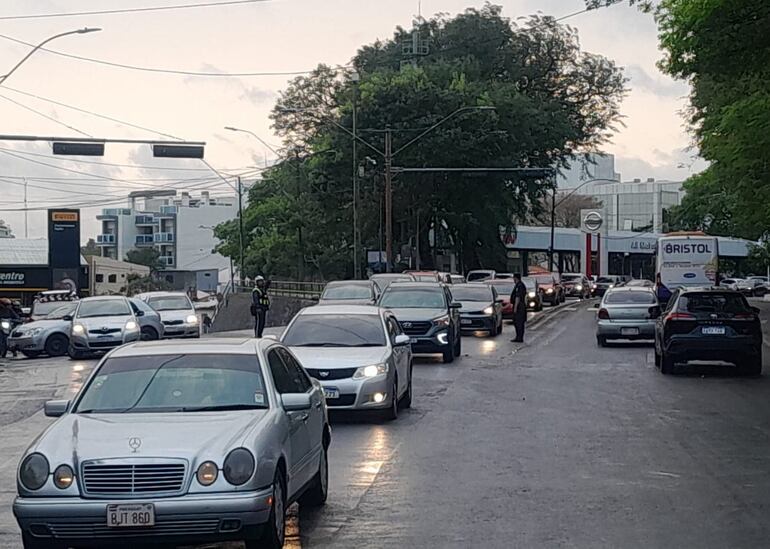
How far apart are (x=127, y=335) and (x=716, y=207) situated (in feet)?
141

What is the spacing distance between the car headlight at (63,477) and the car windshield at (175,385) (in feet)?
3.29

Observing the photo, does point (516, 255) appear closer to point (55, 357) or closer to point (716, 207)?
point (716, 207)

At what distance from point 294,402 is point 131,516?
1.71 m

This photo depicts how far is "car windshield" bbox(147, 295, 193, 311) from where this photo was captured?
118 feet

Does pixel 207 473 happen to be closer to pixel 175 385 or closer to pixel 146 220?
pixel 175 385

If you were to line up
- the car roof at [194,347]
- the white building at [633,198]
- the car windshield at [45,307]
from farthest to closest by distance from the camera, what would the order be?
the white building at [633,198] → the car windshield at [45,307] → the car roof at [194,347]

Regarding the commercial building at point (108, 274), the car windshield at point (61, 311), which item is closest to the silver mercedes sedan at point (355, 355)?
the car windshield at point (61, 311)

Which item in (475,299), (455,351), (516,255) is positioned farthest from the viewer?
(516,255)

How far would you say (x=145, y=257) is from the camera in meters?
112

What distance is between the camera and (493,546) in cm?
842

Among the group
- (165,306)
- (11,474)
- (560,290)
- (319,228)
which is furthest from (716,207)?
(11,474)

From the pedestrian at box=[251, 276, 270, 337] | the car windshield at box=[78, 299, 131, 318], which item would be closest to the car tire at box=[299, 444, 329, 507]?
the car windshield at box=[78, 299, 131, 318]

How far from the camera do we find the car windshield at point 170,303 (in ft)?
118

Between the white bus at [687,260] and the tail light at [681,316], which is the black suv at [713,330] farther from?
the white bus at [687,260]
